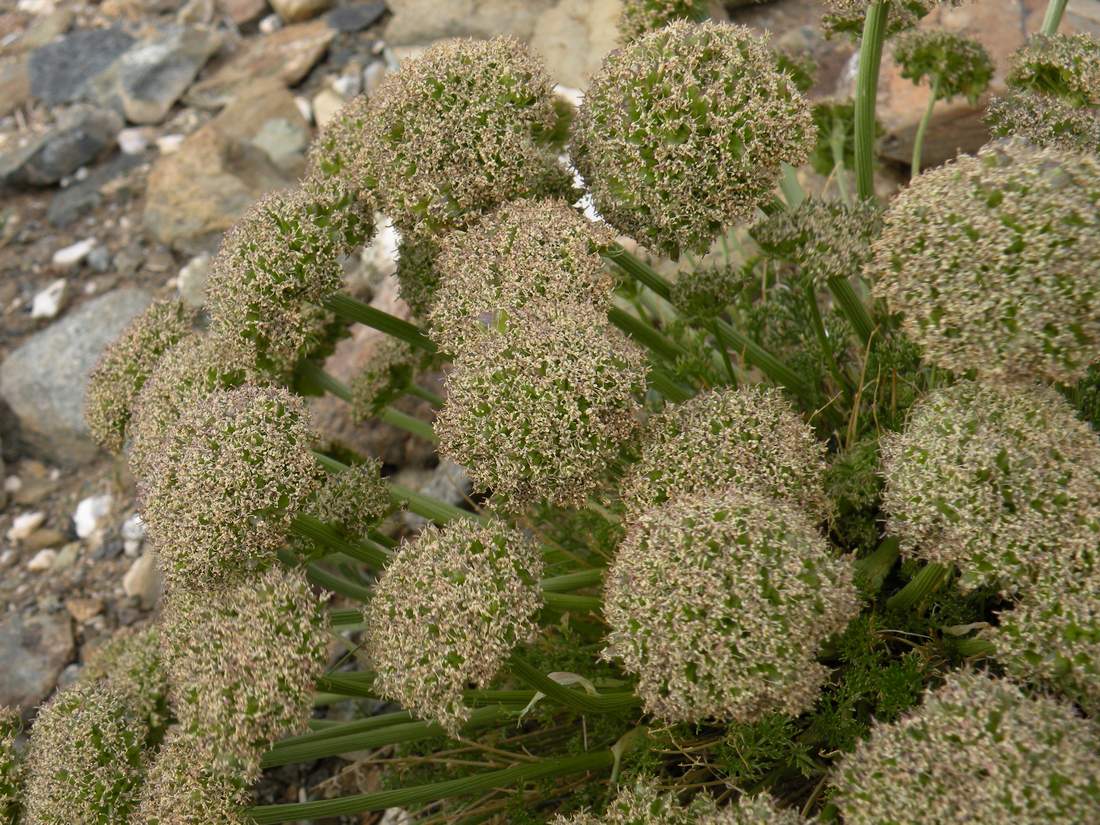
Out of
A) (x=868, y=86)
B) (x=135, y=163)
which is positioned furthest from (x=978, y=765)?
(x=135, y=163)

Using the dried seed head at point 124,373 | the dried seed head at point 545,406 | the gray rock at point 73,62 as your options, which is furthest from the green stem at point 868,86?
the gray rock at point 73,62

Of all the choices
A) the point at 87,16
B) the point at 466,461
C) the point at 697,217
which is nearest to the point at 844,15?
the point at 697,217

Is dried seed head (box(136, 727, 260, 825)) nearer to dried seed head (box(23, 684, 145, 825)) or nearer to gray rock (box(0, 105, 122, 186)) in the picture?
dried seed head (box(23, 684, 145, 825))

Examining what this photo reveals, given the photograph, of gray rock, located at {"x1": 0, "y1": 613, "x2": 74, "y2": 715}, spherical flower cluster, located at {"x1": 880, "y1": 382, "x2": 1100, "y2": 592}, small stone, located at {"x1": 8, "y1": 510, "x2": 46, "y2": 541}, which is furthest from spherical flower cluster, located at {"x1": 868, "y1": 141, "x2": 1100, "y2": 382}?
small stone, located at {"x1": 8, "y1": 510, "x2": 46, "y2": 541}

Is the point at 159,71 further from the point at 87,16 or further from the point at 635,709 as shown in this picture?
the point at 635,709

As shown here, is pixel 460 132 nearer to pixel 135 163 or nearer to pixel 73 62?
pixel 135 163

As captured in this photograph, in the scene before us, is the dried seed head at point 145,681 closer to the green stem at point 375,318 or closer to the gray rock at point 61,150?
the green stem at point 375,318
